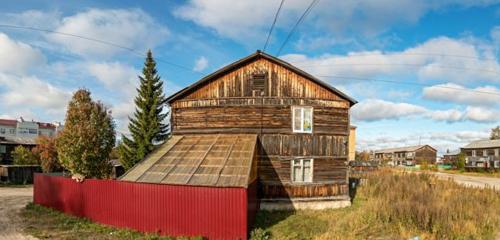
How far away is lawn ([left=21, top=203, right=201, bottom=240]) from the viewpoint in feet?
47.0

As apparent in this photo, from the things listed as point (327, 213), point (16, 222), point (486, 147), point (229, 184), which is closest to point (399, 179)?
point (327, 213)

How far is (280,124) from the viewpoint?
806 inches

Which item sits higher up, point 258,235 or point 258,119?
point 258,119

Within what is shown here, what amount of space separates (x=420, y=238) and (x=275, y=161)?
8.70 metres

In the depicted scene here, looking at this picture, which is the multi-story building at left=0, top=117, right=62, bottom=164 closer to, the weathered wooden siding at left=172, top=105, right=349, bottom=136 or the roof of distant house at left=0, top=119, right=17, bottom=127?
Result: the roof of distant house at left=0, top=119, right=17, bottom=127

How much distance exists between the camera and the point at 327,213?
18.8 metres

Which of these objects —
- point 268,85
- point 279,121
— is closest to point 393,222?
point 279,121

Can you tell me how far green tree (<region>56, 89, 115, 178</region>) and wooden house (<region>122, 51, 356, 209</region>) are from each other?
4.72m

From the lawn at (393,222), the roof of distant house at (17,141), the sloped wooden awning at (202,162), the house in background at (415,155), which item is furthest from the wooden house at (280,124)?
the house in background at (415,155)

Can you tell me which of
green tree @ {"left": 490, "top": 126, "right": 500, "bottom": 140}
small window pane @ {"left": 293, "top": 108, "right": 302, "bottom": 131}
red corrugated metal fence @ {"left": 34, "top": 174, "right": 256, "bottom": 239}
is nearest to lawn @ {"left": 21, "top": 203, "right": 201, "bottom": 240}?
red corrugated metal fence @ {"left": 34, "top": 174, "right": 256, "bottom": 239}

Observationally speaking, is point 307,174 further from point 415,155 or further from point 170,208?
point 415,155

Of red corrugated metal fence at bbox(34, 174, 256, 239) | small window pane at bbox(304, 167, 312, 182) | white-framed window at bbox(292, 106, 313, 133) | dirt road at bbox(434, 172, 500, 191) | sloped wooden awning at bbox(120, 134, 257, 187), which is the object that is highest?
white-framed window at bbox(292, 106, 313, 133)

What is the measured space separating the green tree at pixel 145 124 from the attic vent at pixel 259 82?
12746 mm

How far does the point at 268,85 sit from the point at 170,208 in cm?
919
